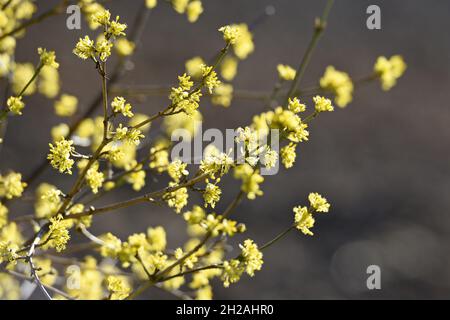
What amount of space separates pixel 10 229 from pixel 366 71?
6.14 m

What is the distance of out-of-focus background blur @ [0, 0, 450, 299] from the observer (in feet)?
18.2

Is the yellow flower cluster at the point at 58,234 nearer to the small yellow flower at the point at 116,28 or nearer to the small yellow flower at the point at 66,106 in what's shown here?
the small yellow flower at the point at 116,28

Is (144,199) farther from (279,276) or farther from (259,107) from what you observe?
(259,107)

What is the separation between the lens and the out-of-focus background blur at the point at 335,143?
5.55 metres

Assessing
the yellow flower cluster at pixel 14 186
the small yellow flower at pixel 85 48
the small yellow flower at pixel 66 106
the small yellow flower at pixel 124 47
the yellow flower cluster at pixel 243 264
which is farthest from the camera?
the small yellow flower at pixel 66 106

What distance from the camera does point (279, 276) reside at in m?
5.45

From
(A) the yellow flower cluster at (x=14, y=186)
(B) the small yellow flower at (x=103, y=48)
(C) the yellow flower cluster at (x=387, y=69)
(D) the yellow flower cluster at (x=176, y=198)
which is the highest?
(C) the yellow flower cluster at (x=387, y=69)

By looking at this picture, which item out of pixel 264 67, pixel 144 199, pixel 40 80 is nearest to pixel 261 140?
pixel 144 199

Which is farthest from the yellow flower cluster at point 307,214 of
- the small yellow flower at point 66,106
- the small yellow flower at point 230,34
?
the small yellow flower at point 66,106

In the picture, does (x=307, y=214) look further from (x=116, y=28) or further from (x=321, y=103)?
(x=116, y=28)

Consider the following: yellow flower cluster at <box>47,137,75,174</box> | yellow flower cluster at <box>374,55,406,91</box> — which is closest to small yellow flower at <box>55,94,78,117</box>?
yellow flower cluster at <box>47,137,75,174</box>

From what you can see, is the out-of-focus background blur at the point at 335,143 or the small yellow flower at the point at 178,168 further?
the out-of-focus background blur at the point at 335,143

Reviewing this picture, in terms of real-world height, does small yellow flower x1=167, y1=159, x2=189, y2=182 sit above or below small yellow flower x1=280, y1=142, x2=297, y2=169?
above

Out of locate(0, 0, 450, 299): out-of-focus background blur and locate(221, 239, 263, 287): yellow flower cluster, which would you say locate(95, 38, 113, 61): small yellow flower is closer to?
locate(221, 239, 263, 287): yellow flower cluster
